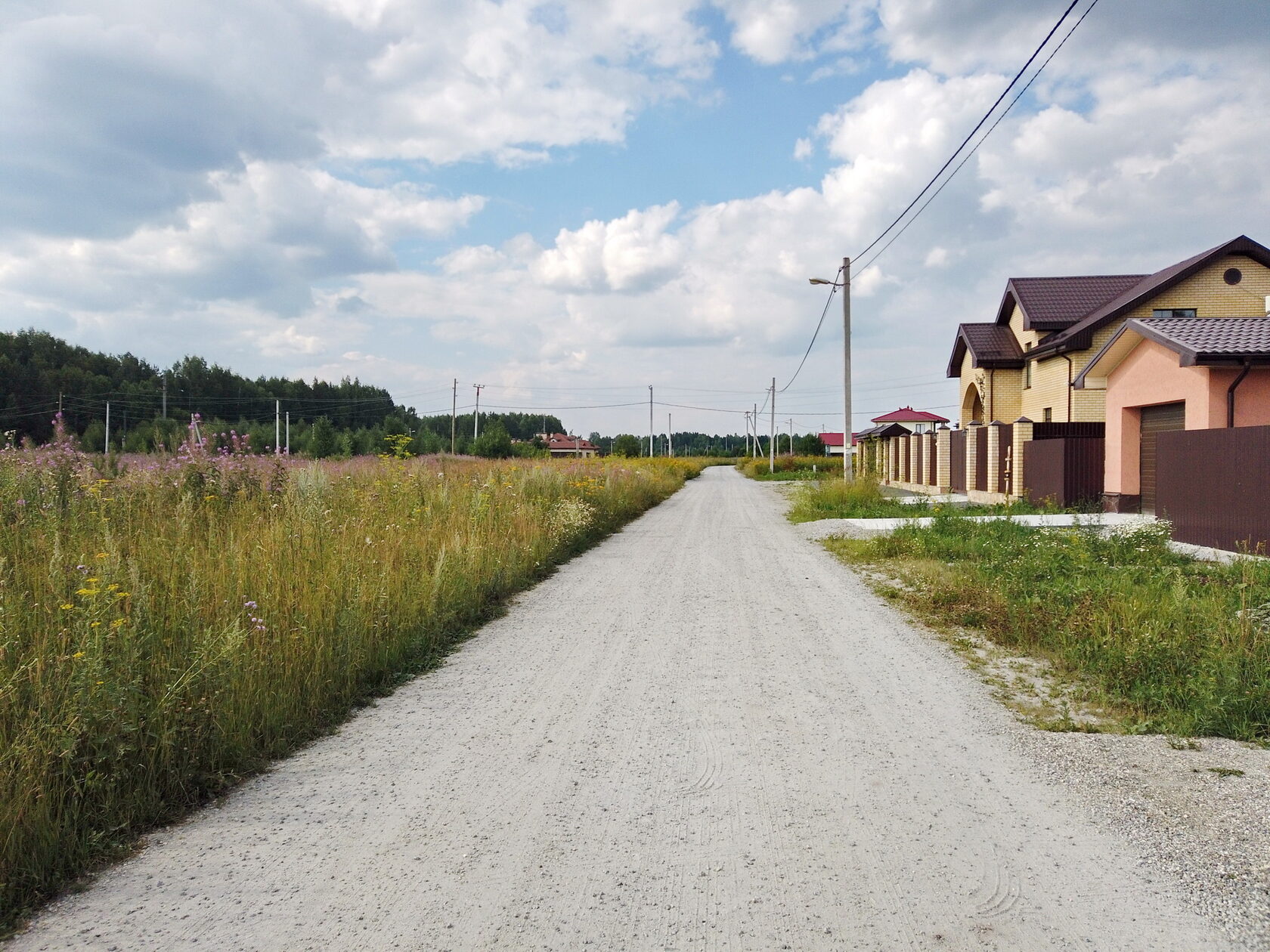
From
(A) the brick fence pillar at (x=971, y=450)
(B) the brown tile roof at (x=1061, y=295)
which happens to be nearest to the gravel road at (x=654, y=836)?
(A) the brick fence pillar at (x=971, y=450)

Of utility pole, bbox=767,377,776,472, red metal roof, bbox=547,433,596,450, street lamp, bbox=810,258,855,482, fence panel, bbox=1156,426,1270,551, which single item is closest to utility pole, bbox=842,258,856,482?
street lamp, bbox=810,258,855,482

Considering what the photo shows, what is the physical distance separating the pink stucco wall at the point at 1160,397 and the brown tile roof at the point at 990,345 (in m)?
12.3

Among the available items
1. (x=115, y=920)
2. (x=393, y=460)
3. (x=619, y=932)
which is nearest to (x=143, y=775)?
(x=115, y=920)

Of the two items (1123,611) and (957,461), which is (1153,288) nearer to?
(957,461)

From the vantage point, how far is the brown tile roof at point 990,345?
29734 mm

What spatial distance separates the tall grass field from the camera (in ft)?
11.2

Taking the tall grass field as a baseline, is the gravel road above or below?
below

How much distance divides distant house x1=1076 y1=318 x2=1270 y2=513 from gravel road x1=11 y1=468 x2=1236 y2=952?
10.6 metres

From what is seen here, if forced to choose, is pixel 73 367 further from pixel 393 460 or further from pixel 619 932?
pixel 619 932

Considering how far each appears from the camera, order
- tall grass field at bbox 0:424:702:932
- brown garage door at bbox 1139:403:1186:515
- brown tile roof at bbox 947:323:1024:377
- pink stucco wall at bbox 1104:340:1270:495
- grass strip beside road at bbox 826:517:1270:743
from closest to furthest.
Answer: tall grass field at bbox 0:424:702:932 → grass strip beside road at bbox 826:517:1270:743 → pink stucco wall at bbox 1104:340:1270:495 → brown garage door at bbox 1139:403:1186:515 → brown tile roof at bbox 947:323:1024:377

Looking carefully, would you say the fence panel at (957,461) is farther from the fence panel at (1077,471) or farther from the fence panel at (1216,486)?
the fence panel at (1216,486)

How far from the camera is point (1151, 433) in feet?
53.8

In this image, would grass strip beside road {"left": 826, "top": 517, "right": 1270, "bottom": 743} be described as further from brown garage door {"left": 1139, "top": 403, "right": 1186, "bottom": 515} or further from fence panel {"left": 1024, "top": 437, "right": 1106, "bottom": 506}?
fence panel {"left": 1024, "top": 437, "right": 1106, "bottom": 506}

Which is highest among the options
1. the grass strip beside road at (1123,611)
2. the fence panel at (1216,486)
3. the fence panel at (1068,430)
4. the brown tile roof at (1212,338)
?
the brown tile roof at (1212,338)
